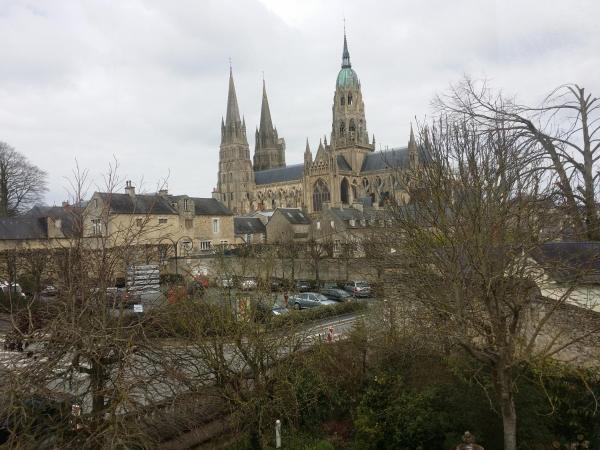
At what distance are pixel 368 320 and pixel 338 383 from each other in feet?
9.77

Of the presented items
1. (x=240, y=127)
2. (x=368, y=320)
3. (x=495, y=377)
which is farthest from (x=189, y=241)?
(x=240, y=127)

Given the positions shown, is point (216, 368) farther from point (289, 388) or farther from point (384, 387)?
point (384, 387)

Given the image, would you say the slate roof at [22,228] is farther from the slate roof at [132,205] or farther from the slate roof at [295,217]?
the slate roof at [295,217]

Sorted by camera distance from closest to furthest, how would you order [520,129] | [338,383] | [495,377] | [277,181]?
[495,377] < [338,383] < [520,129] < [277,181]

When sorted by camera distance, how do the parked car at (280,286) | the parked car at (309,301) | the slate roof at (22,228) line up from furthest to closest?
the slate roof at (22,228) → the parked car at (309,301) → the parked car at (280,286)

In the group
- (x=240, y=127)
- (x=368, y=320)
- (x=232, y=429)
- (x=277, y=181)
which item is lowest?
(x=232, y=429)

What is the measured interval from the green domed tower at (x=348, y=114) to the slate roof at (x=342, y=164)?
267 cm

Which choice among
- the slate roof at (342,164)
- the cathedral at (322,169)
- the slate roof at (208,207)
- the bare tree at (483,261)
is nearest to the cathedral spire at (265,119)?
the cathedral at (322,169)

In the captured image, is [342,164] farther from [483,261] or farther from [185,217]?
[483,261]

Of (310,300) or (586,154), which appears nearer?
(586,154)

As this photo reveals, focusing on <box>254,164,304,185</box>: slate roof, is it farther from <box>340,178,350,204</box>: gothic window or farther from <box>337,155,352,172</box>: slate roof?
<box>340,178,350,204</box>: gothic window

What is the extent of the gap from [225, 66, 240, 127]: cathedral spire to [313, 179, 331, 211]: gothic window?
29.6 metres

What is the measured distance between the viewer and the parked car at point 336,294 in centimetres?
2980

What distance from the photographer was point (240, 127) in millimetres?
106188
